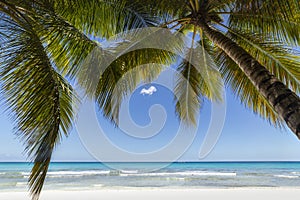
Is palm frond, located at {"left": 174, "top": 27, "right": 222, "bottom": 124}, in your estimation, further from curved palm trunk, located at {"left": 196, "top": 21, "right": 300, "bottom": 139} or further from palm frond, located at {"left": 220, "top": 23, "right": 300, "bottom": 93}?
curved palm trunk, located at {"left": 196, "top": 21, "right": 300, "bottom": 139}

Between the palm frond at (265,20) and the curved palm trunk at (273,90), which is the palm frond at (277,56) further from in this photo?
the curved palm trunk at (273,90)

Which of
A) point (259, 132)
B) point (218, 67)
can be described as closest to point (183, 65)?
point (218, 67)

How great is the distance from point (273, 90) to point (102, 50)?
2.22 m

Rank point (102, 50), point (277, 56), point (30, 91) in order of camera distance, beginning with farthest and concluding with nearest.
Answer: point (277, 56)
point (102, 50)
point (30, 91)

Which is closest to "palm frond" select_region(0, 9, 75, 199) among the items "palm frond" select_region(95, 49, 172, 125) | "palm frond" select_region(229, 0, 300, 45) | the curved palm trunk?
"palm frond" select_region(95, 49, 172, 125)

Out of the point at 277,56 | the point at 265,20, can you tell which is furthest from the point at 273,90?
the point at 277,56

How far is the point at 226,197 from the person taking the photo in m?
12.1

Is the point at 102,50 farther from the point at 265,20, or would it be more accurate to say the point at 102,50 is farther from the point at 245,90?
the point at 245,90

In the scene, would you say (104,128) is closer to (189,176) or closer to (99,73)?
(99,73)

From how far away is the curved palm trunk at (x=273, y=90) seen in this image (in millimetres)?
2375

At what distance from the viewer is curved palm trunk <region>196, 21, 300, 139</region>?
93.5 inches

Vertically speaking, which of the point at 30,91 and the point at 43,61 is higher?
the point at 43,61

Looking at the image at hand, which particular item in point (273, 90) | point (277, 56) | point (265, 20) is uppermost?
point (265, 20)

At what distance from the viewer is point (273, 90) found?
2623mm
